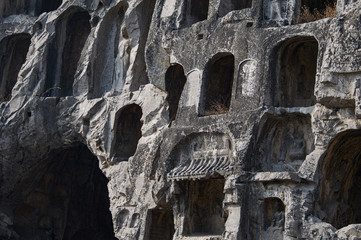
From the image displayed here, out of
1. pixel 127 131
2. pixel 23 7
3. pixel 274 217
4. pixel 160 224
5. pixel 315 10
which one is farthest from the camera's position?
pixel 23 7

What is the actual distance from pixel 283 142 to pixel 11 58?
10046mm

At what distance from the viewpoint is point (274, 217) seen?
53.1 feet

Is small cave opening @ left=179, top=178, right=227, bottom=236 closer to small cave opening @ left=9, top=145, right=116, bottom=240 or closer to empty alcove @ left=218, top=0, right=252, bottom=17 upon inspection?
empty alcove @ left=218, top=0, right=252, bottom=17

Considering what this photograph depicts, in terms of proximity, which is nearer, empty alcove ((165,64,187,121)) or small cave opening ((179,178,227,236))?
small cave opening ((179,178,227,236))

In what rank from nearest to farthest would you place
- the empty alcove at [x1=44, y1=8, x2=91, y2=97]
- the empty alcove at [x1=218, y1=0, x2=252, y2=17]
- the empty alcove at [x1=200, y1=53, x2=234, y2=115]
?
the empty alcove at [x1=200, y1=53, x2=234, y2=115], the empty alcove at [x1=218, y1=0, x2=252, y2=17], the empty alcove at [x1=44, y1=8, x2=91, y2=97]

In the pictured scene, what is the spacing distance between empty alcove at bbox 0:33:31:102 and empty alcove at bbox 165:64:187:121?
5.89 metres

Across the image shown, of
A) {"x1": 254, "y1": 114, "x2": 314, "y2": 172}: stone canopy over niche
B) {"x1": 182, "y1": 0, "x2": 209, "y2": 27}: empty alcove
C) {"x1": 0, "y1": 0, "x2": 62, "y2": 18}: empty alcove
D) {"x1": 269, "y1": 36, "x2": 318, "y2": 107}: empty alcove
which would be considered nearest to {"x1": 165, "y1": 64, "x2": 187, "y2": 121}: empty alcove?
{"x1": 182, "y1": 0, "x2": 209, "y2": 27}: empty alcove

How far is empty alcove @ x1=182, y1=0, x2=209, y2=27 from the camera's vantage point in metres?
19.5

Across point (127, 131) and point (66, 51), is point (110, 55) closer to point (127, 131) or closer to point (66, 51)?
point (66, 51)

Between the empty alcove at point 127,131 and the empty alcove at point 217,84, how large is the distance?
262cm

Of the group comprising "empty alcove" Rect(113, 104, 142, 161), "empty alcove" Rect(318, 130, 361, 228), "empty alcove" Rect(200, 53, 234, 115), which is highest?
"empty alcove" Rect(200, 53, 234, 115)

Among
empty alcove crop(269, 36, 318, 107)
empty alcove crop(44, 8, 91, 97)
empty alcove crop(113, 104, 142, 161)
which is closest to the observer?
empty alcove crop(269, 36, 318, 107)

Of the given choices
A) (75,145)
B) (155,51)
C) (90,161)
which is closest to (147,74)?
(155,51)

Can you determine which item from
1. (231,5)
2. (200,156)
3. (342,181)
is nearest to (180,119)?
(200,156)
